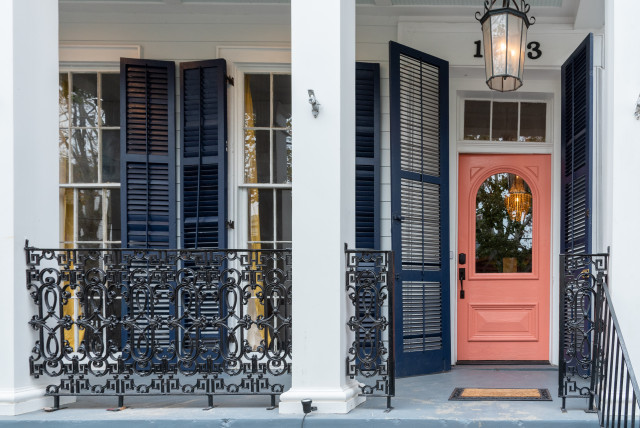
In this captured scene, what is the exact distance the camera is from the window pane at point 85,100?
668 cm

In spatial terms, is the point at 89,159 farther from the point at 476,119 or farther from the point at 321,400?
the point at 476,119

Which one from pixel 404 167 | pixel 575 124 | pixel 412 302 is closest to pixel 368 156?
pixel 404 167

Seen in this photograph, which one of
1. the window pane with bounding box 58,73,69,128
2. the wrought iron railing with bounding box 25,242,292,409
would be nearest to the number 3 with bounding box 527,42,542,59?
the wrought iron railing with bounding box 25,242,292,409

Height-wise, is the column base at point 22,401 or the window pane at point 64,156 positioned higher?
the window pane at point 64,156

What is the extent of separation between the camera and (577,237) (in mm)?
5875

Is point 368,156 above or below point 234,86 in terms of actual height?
below

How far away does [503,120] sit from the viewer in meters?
6.87

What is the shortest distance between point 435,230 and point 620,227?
2.20 m

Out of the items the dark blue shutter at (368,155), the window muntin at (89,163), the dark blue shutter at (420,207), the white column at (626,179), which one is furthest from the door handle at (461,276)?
the window muntin at (89,163)

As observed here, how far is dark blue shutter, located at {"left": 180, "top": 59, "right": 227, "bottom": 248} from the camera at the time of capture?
252 inches

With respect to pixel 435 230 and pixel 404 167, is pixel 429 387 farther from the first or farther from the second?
pixel 404 167

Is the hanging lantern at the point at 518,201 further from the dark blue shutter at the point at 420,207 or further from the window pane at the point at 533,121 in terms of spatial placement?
the dark blue shutter at the point at 420,207

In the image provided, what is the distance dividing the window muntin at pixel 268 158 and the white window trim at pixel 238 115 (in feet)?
0.21

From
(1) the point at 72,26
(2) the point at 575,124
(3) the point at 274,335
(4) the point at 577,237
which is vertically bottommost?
(3) the point at 274,335
